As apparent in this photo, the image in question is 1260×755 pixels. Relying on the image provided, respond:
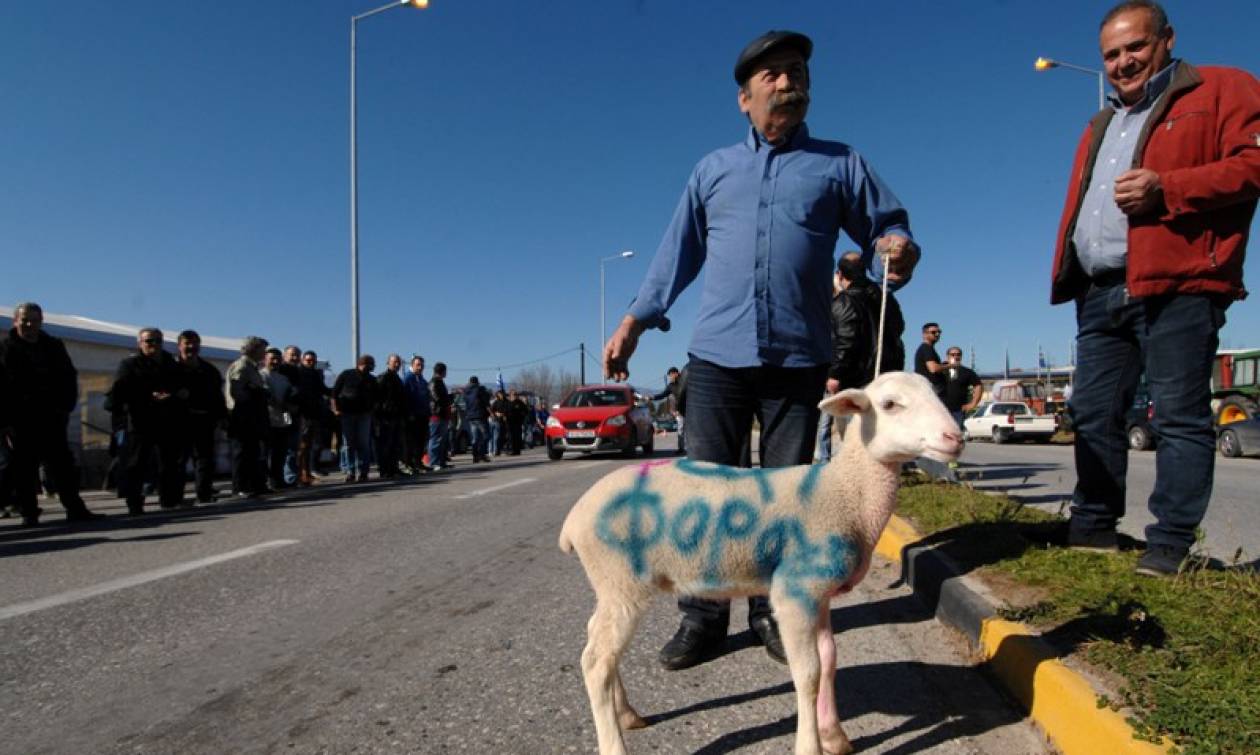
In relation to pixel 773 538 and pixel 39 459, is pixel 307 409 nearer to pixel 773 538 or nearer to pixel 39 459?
pixel 39 459

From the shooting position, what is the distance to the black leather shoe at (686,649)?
2.82m

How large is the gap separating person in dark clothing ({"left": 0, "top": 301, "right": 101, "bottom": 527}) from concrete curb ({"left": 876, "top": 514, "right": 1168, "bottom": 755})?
811 centimetres

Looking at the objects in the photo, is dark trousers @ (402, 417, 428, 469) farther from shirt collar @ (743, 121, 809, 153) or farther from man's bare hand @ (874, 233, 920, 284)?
man's bare hand @ (874, 233, 920, 284)

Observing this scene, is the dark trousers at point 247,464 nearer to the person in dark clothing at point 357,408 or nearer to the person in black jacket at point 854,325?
the person in dark clothing at point 357,408

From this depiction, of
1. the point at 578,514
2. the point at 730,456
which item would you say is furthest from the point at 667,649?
the point at 578,514

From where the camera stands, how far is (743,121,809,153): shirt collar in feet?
9.76

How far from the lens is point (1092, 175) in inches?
139

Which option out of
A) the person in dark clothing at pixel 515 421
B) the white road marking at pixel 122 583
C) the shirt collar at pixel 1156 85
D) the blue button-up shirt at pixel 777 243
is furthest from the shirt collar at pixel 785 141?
the person in dark clothing at pixel 515 421

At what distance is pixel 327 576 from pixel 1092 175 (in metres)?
4.84

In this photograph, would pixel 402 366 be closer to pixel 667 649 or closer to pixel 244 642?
pixel 244 642

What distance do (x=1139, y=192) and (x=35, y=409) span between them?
9.23 m

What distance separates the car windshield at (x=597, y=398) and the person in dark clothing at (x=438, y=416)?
2828 mm

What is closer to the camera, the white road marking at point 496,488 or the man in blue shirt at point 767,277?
the man in blue shirt at point 767,277

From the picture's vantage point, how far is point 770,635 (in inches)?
113
